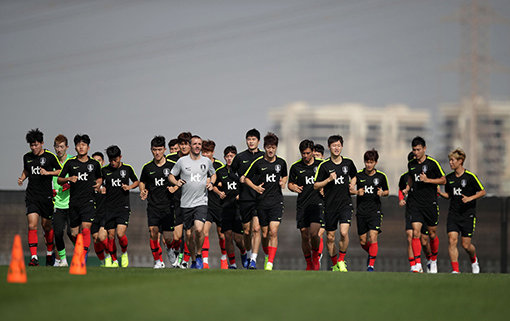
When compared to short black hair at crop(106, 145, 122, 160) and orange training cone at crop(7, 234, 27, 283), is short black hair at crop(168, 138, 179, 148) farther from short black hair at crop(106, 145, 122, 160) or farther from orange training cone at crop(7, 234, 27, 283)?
orange training cone at crop(7, 234, 27, 283)

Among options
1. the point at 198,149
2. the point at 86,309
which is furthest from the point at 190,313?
the point at 198,149

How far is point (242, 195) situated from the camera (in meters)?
18.1

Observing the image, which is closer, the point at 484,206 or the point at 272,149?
the point at 272,149

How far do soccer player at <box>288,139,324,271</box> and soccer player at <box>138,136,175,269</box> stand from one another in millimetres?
2533

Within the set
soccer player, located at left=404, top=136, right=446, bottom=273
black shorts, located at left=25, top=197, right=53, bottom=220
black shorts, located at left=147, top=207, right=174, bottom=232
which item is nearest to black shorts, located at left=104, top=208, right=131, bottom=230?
black shorts, located at left=147, top=207, right=174, bottom=232

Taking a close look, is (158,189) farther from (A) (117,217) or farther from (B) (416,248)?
(B) (416,248)

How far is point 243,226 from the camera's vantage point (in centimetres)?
1839

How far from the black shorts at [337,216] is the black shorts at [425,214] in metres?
1.53

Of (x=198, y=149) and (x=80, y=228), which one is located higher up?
(x=198, y=149)

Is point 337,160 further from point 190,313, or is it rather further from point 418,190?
point 190,313

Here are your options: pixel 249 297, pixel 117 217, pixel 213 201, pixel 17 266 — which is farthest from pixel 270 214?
pixel 249 297

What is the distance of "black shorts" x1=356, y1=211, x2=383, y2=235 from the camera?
1797 centimetres

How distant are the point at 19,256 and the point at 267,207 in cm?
655

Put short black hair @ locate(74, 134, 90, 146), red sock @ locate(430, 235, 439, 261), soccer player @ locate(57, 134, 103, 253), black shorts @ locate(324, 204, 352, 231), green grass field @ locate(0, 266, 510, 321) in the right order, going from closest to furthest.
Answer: green grass field @ locate(0, 266, 510, 321), black shorts @ locate(324, 204, 352, 231), soccer player @ locate(57, 134, 103, 253), short black hair @ locate(74, 134, 90, 146), red sock @ locate(430, 235, 439, 261)
